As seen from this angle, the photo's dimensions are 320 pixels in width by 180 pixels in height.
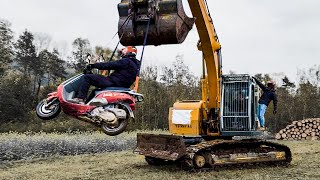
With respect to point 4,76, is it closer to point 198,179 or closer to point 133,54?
point 198,179

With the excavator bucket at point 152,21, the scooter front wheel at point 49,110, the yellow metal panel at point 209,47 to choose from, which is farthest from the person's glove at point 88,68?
the yellow metal panel at point 209,47

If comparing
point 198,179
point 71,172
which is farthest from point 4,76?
point 198,179

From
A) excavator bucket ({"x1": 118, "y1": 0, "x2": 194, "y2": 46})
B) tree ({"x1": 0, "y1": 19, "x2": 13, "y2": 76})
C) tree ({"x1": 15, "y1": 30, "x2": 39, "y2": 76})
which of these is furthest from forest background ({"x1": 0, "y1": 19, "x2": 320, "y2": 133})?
excavator bucket ({"x1": 118, "y1": 0, "x2": 194, "y2": 46})

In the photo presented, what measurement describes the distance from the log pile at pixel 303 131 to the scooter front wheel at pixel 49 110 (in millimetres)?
19056

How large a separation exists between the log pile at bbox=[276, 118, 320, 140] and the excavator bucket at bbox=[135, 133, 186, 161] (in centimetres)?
1311

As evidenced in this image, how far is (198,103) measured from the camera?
12.4 m

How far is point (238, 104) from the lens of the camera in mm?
11797

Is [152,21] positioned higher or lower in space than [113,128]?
higher

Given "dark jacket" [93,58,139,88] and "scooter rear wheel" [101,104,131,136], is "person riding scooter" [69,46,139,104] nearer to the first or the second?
"dark jacket" [93,58,139,88]

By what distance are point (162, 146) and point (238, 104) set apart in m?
2.20

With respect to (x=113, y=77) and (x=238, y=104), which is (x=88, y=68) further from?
(x=238, y=104)

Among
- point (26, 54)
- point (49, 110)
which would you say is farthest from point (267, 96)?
point (26, 54)

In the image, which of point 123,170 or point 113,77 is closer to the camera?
point 113,77

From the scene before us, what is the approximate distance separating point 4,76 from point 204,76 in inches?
876
